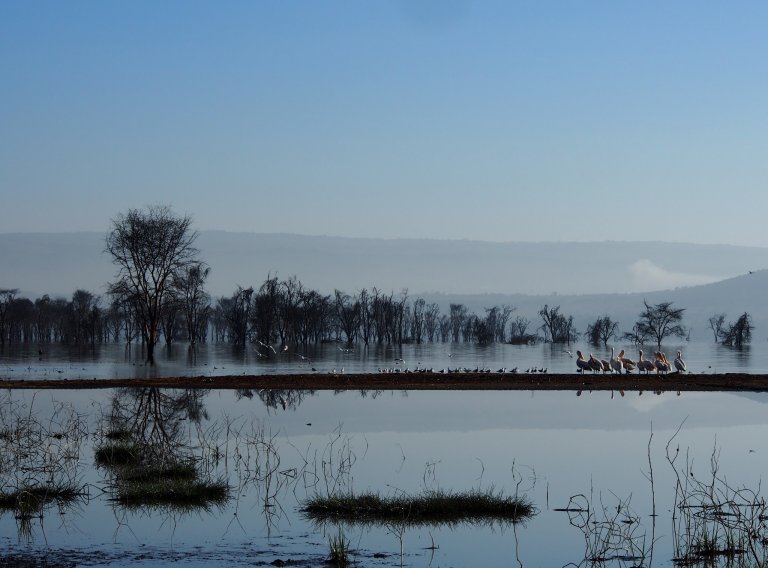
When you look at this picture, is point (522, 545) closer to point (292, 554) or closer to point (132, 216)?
point (292, 554)

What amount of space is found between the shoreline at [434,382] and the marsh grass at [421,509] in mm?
20851

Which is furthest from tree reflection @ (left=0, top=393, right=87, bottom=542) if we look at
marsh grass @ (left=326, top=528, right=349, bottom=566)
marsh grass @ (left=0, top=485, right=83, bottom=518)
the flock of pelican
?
the flock of pelican

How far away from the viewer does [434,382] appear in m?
36.1

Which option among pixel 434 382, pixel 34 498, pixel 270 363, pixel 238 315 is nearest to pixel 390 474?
pixel 34 498

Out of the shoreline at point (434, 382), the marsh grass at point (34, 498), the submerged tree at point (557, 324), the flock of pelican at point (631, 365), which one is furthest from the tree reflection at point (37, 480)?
the submerged tree at point (557, 324)

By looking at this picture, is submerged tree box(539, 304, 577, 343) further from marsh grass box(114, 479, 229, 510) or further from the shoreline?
marsh grass box(114, 479, 229, 510)

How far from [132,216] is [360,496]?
161ft

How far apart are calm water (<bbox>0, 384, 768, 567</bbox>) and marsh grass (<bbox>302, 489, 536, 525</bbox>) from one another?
11.9 inches

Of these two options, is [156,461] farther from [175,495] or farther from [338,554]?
[338,554]

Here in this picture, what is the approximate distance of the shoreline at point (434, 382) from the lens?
34094 mm

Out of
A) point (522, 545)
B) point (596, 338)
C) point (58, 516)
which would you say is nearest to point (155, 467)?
point (58, 516)

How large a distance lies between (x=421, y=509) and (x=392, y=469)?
3299 mm

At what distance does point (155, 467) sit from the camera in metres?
15.7

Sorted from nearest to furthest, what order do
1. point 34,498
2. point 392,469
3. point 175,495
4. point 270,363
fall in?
1. point 34,498
2. point 175,495
3. point 392,469
4. point 270,363
